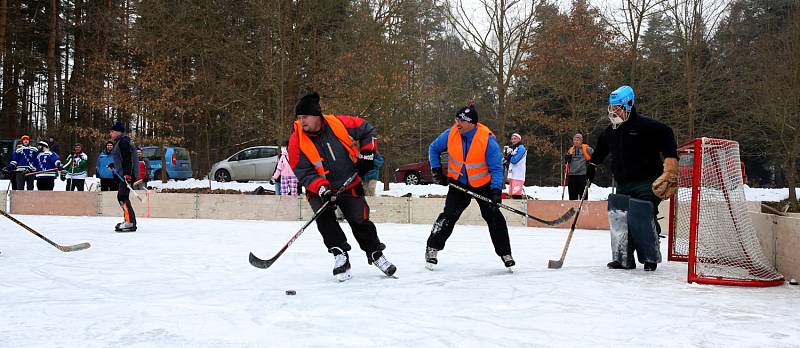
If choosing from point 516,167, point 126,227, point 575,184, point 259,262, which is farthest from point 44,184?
point 259,262

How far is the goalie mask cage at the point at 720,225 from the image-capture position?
538 cm

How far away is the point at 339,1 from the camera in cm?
1959

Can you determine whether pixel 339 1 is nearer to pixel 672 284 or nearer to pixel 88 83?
pixel 88 83

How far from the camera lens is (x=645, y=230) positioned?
5883 millimetres

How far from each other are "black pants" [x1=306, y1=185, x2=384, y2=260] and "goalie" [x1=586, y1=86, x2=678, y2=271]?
216cm

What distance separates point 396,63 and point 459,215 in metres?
11.7

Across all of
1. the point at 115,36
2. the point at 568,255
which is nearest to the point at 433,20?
the point at 115,36

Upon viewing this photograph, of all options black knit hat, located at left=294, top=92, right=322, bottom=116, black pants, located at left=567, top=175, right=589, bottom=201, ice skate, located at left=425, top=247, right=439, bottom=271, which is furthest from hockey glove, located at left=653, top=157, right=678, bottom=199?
black pants, located at left=567, top=175, right=589, bottom=201

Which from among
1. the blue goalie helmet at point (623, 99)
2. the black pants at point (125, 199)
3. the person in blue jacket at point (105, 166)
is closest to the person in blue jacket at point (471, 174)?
the blue goalie helmet at point (623, 99)

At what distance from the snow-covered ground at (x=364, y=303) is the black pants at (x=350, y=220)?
283 millimetres

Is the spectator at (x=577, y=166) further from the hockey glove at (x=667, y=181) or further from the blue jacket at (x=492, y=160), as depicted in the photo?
the blue jacket at (x=492, y=160)

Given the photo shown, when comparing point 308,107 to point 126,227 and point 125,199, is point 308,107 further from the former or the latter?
point 126,227

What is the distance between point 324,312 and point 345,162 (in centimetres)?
156

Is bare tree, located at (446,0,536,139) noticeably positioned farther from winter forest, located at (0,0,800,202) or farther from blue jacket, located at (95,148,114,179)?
blue jacket, located at (95,148,114,179)
